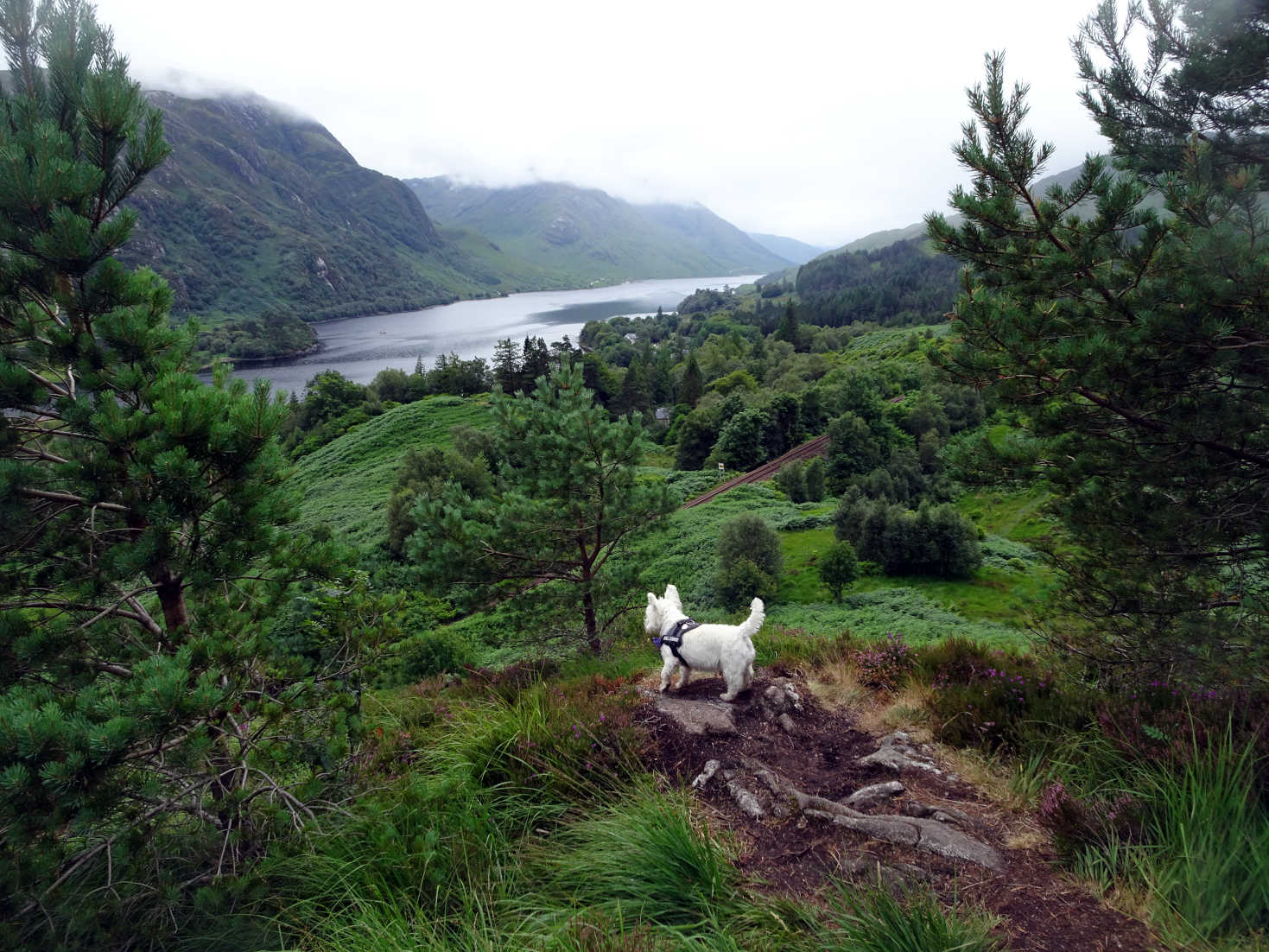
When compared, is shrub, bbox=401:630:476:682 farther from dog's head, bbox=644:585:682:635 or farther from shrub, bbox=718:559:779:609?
shrub, bbox=718:559:779:609

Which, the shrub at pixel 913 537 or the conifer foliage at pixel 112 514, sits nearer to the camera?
the conifer foliage at pixel 112 514

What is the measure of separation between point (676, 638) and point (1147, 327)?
463cm

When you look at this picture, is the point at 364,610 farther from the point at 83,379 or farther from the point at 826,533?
the point at 826,533

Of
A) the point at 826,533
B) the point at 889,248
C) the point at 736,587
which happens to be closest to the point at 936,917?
the point at 736,587

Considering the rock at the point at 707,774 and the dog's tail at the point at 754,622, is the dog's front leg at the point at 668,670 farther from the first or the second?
the rock at the point at 707,774

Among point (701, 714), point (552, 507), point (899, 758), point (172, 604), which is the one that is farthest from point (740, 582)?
point (172, 604)

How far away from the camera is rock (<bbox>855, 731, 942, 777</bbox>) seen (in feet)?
14.8

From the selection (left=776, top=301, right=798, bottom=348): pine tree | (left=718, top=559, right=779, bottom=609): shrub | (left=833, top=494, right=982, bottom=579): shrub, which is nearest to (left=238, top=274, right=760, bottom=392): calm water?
(left=776, top=301, right=798, bottom=348): pine tree

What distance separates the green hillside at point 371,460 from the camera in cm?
3675

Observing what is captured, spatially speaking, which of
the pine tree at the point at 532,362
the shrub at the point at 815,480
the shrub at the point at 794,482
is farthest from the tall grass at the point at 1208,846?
the pine tree at the point at 532,362

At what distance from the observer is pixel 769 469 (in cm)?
5322

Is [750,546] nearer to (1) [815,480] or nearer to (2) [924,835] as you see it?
(1) [815,480]

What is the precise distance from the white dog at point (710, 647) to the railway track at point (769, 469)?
116ft

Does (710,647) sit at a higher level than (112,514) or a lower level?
lower
